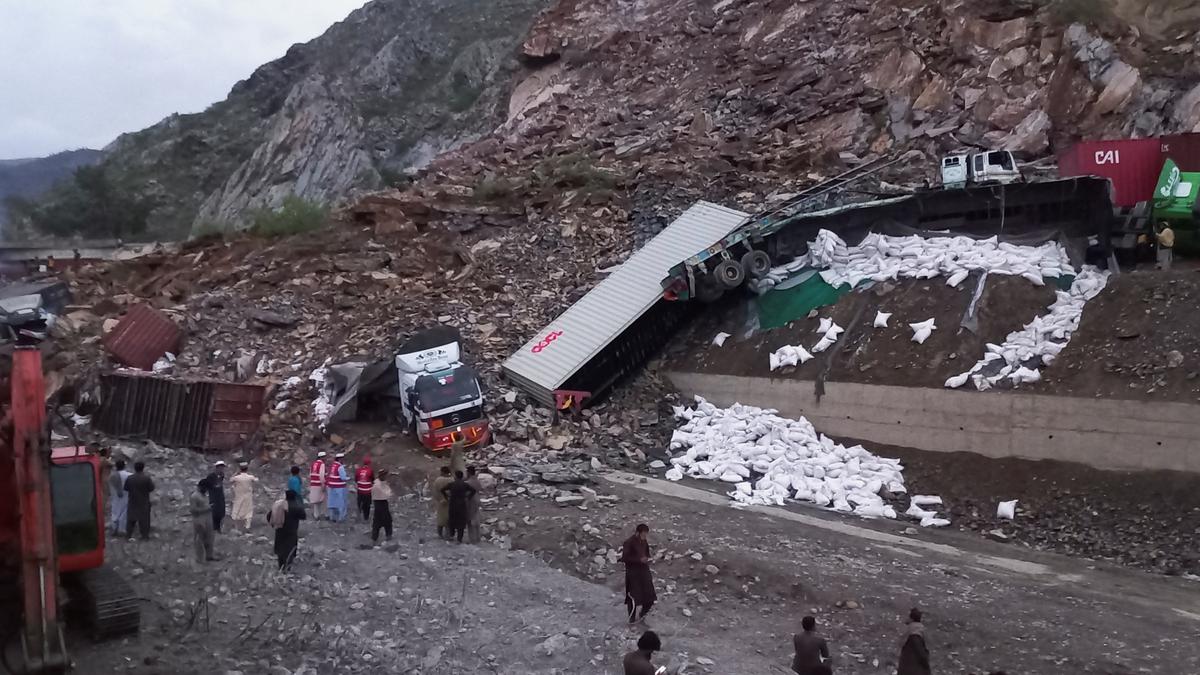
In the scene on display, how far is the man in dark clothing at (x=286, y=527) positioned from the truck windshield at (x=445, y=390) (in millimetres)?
5613

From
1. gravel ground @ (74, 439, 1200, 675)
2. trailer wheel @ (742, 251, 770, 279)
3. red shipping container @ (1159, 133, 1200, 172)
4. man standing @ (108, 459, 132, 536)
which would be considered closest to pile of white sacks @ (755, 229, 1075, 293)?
trailer wheel @ (742, 251, 770, 279)

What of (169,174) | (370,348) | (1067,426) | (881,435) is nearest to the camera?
(1067,426)

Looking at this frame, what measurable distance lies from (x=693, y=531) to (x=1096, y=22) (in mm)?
20385

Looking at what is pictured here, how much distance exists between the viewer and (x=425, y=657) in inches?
305

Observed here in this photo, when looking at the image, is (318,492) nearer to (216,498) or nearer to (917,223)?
(216,498)

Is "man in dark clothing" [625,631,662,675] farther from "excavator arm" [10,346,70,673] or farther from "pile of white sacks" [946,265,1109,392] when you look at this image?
"pile of white sacks" [946,265,1109,392]

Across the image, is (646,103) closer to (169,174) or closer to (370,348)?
(370,348)

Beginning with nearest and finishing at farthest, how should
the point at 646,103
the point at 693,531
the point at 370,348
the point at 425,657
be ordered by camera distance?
the point at 425,657
the point at 693,531
the point at 370,348
the point at 646,103

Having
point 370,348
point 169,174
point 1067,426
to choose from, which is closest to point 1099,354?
point 1067,426

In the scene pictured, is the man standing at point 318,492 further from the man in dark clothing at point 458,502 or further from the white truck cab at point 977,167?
the white truck cab at point 977,167

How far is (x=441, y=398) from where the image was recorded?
15.8m

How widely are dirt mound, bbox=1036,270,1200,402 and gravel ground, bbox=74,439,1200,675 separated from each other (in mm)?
2885

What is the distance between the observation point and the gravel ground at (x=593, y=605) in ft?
25.6

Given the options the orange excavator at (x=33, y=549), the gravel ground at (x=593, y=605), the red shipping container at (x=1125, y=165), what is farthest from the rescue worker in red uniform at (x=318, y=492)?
the red shipping container at (x=1125, y=165)
